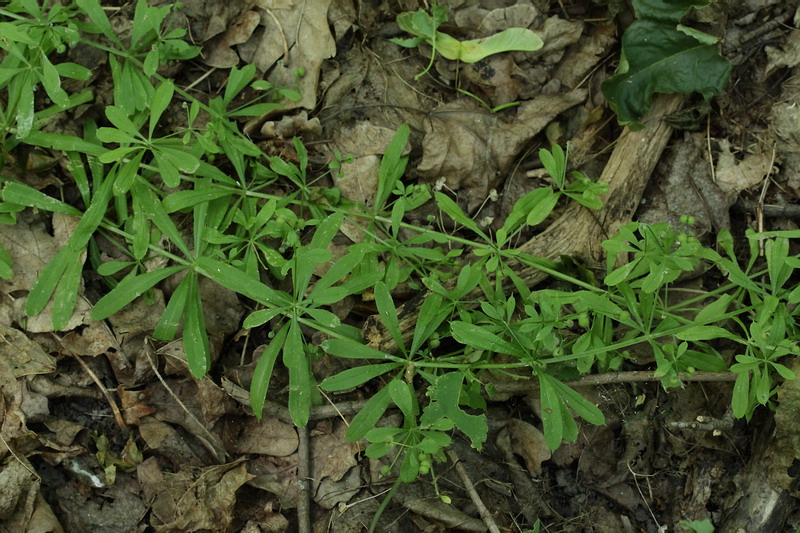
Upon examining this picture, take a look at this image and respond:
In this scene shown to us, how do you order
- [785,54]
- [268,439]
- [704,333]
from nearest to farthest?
[704,333] < [268,439] < [785,54]

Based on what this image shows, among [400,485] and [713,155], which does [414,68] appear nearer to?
[713,155]

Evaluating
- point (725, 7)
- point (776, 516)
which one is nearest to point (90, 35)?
point (725, 7)

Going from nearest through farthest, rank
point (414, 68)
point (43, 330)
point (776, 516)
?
point (776, 516)
point (43, 330)
point (414, 68)

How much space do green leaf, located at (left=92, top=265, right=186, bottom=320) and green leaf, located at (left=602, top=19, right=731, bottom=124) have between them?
252cm

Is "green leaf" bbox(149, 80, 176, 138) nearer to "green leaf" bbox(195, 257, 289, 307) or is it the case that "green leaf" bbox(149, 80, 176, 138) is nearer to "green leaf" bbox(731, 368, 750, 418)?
"green leaf" bbox(195, 257, 289, 307)

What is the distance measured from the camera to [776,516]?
2986 millimetres

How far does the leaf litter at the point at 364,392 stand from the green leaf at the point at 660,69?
22 cm

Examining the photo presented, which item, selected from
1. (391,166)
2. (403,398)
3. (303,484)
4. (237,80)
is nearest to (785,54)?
(391,166)

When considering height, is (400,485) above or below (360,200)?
below

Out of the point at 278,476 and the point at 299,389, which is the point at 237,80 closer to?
the point at 299,389

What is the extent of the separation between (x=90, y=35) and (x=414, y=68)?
6.02 ft

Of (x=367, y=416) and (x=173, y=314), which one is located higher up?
(x=173, y=314)

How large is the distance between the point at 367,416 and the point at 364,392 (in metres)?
0.50

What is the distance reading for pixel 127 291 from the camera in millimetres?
3018
